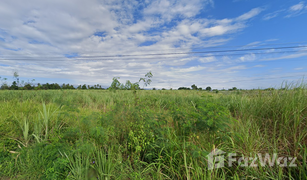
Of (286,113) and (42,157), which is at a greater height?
(286,113)

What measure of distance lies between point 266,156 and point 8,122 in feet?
20.4

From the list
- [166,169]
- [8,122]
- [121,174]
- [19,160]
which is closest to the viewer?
[121,174]

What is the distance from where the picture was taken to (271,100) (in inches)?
158

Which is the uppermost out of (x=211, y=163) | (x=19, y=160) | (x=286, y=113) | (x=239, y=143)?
(x=286, y=113)

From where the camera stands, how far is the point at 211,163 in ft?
7.54

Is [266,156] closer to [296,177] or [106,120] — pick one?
[296,177]

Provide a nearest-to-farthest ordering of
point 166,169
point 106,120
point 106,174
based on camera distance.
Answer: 1. point 106,174
2. point 166,169
3. point 106,120

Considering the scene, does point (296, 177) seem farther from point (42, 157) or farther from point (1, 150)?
point (1, 150)

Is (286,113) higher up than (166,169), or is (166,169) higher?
(286,113)

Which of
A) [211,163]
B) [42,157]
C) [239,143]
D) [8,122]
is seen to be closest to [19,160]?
[42,157]

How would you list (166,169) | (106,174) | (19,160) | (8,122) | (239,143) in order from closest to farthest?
(106,174) → (166,169) → (239,143) → (19,160) → (8,122)

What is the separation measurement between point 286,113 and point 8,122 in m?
7.16

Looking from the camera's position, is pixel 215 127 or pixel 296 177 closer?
pixel 296 177

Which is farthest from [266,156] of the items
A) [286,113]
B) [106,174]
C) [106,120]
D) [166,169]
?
[106,120]
